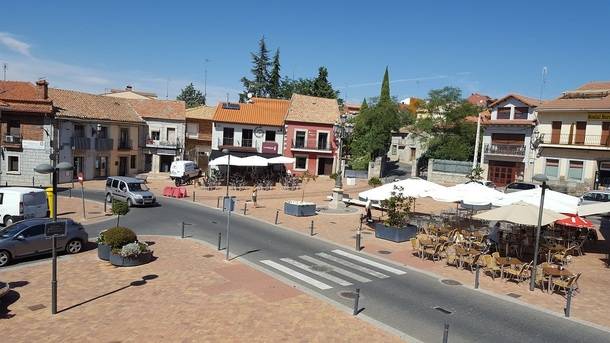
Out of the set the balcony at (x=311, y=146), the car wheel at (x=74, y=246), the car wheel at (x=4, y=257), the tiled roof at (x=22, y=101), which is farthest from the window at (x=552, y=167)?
the tiled roof at (x=22, y=101)

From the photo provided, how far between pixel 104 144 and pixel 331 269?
31908mm

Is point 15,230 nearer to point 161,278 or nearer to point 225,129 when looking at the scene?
point 161,278

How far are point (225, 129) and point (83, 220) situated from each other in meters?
23.5

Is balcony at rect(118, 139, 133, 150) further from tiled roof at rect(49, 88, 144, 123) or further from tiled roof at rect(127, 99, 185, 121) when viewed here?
tiled roof at rect(127, 99, 185, 121)

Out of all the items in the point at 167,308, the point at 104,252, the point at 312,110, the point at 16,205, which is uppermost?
the point at 312,110

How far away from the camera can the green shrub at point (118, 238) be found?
582 inches

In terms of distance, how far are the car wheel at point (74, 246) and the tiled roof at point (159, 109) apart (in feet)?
102

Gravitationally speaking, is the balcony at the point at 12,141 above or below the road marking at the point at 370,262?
above

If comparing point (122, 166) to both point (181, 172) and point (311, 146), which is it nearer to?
point (181, 172)

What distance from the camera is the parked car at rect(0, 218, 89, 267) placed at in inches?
574

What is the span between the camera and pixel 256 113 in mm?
46375

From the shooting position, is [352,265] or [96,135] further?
[96,135]

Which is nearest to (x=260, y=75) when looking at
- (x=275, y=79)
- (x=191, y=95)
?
(x=275, y=79)

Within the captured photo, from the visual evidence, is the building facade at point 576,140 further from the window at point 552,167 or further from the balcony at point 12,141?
the balcony at point 12,141
